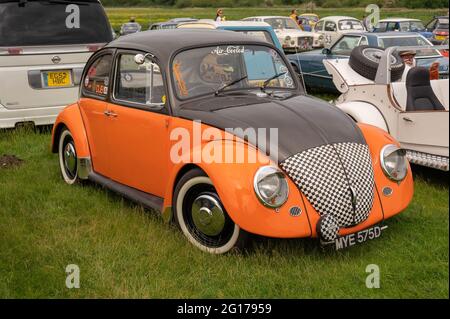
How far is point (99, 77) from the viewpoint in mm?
6035

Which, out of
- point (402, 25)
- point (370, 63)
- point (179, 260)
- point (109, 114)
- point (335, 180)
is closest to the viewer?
point (335, 180)

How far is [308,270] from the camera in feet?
13.6

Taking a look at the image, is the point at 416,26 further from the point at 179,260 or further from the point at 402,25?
the point at 179,260

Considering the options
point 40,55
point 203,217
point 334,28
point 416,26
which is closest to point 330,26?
point 334,28

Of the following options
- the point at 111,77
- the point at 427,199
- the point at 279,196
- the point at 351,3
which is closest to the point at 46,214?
the point at 111,77

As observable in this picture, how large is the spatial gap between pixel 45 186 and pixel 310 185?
11.4ft

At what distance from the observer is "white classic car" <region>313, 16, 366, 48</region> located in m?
22.4

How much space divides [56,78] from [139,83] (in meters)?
3.33

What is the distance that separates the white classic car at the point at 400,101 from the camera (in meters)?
5.82

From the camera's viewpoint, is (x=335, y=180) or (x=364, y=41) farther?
(x=364, y=41)

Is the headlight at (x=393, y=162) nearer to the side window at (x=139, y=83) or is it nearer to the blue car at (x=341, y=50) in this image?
the side window at (x=139, y=83)

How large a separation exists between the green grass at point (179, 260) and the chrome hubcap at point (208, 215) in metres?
0.20

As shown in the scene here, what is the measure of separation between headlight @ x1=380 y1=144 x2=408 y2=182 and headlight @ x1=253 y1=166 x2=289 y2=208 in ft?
3.55
